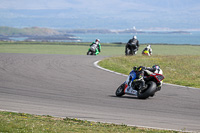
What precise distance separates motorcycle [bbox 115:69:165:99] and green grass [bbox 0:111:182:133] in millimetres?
Result: 4070

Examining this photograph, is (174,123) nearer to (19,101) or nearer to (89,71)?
(19,101)

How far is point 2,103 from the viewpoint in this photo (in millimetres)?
12250

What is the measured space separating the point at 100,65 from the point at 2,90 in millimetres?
10422

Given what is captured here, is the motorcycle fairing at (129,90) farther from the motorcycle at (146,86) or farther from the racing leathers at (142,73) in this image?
the racing leathers at (142,73)

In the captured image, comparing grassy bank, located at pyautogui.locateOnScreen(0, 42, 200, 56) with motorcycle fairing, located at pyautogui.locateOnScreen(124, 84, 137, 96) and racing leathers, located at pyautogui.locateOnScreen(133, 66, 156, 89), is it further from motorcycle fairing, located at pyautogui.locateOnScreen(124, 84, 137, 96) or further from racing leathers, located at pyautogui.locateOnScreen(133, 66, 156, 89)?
racing leathers, located at pyautogui.locateOnScreen(133, 66, 156, 89)

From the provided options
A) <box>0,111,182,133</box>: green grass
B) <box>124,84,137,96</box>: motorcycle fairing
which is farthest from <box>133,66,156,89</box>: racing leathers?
<box>0,111,182,133</box>: green grass

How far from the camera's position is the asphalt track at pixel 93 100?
10.7 metres

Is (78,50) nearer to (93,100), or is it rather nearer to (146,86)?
(146,86)

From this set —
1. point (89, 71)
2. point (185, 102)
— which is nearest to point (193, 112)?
point (185, 102)

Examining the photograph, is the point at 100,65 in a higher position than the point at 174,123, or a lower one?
higher

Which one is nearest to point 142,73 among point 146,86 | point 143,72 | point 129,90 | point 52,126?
point 143,72

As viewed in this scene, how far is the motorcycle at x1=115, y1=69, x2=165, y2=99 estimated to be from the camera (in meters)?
13.5

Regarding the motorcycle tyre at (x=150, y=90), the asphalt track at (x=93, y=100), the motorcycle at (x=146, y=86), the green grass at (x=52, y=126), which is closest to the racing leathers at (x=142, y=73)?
the motorcycle at (x=146, y=86)

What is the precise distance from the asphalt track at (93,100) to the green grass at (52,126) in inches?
24.6
